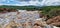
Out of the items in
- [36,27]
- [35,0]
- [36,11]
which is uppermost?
[35,0]

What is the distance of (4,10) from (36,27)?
0.58 metres

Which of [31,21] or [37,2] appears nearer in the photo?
[31,21]

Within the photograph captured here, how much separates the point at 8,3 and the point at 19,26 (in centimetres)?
47

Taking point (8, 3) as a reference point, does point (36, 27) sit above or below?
below

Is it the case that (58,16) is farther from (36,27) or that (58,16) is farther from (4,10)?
(4,10)

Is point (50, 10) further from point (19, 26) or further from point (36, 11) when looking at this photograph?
point (19, 26)

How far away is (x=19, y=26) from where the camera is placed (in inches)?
68.1

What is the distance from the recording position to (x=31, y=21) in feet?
5.93

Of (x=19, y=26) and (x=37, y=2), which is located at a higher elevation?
(x=37, y=2)

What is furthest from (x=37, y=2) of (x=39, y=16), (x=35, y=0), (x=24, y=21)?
(x=24, y=21)

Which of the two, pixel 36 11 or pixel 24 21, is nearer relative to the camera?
pixel 24 21

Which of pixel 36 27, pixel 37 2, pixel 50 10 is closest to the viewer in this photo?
pixel 36 27

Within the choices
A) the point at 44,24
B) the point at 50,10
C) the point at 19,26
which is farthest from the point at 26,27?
the point at 50,10

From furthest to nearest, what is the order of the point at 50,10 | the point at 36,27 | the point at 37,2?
the point at 37,2 → the point at 50,10 → the point at 36,27
